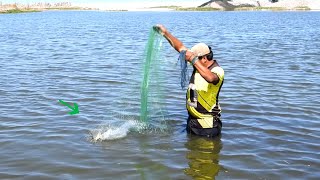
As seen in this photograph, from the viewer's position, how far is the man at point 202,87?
7636 millimetres

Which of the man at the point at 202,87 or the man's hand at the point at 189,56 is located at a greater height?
the man's hand at the point at 189,56

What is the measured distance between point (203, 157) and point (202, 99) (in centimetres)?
102

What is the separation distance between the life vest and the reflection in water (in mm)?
374

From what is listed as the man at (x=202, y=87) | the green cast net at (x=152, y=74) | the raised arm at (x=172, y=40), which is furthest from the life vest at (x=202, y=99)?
the green cast net at (x=152, y=74)

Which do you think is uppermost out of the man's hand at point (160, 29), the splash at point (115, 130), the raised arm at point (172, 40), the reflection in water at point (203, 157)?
the man's hand at point (160, 29)

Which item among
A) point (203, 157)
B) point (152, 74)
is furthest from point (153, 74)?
point (203, 157)

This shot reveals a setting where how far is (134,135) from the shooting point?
9133mm

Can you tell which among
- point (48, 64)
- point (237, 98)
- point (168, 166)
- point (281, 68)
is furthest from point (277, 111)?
point (48, 64)

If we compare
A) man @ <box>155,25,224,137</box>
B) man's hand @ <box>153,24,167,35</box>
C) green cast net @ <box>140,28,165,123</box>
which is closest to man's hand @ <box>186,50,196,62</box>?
man @ <box>155,25,224,137</box>

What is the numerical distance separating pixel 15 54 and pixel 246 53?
11.8 metres

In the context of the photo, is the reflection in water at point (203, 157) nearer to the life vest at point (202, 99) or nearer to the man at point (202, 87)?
the man at point (202, 87)

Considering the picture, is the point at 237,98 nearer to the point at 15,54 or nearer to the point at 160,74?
the point at 160,74

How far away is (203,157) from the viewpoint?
8.02 m

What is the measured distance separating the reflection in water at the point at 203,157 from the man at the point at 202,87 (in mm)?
158
